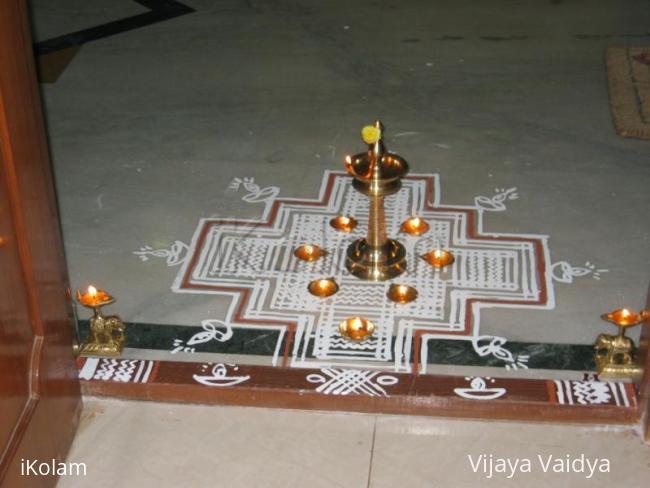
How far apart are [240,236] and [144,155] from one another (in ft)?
1.92

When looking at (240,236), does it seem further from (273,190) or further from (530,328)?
(530,328)

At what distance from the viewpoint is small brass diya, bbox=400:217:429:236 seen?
2.56m

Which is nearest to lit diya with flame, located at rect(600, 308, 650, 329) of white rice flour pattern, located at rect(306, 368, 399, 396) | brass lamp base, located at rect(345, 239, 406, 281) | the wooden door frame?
white rice flour pattern, located at rect(306, 368, 399, 396)

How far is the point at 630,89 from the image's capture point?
3.30 meters

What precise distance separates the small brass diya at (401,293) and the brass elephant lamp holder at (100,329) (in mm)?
623

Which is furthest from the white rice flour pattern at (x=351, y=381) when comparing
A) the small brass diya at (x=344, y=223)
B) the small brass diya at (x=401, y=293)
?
the small brass diya at (x=344, y=223)

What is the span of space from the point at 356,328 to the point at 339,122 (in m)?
1.12

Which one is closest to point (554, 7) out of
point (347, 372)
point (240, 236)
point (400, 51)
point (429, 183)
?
point (400, 51)

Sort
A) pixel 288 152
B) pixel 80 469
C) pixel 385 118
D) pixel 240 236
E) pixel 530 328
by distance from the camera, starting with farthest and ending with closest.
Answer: pixel 385 118 → pixel 288 152 → pixel 240 236 → pixel 530 328 → pixel 80 469

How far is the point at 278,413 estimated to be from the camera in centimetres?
200

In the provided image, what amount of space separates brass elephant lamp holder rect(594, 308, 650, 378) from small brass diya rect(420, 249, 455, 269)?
484 mm

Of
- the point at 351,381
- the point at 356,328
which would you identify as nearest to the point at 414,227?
the point at 356,328

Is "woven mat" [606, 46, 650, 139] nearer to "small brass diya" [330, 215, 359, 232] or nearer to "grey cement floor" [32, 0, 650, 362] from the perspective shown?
"grey cement floor" [32, 0, 650, 362]

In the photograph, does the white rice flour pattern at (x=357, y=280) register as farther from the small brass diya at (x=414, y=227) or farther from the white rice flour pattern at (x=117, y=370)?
the white rice flour pattern at (x=117, y=370)
